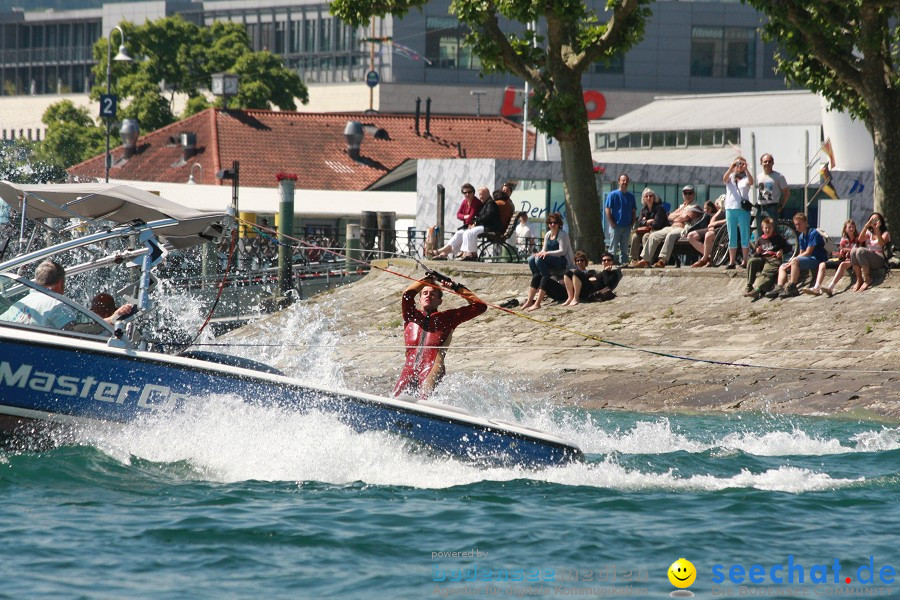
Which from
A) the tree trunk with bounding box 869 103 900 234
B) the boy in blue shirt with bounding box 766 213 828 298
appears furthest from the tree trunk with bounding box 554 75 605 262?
the tree trunk with bounding box 869 103 900 234

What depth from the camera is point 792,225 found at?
19.4 m

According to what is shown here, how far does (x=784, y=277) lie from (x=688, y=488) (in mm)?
8681

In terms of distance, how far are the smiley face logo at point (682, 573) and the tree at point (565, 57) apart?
13.9 metres

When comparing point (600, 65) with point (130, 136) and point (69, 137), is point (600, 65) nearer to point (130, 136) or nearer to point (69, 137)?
point (69, 137)

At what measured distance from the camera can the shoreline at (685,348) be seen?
16.8 metres

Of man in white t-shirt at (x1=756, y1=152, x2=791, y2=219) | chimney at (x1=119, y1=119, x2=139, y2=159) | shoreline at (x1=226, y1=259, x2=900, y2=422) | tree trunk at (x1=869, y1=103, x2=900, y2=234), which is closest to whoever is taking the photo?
shoreline at (x1=226, y1=259, x2=900, y2=422)

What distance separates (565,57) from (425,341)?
37.3 ft

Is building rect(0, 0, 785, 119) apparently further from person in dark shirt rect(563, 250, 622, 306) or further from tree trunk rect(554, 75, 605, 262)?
person in dark shirt rect(563, 250, 622, 306)

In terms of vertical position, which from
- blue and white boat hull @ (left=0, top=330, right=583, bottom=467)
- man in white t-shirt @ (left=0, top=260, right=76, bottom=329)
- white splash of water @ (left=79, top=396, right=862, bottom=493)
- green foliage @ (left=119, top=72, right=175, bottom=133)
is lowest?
white splash of water @ (left=79, top=396, right=862, bottom=493)

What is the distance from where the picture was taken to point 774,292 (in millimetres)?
19297

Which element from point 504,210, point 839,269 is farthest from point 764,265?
point 504,210

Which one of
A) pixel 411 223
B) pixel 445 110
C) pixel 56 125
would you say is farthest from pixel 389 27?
pixel 411 223

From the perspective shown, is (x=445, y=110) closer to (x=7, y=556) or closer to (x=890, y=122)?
(x=890, y=122)

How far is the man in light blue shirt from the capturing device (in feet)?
70.4
